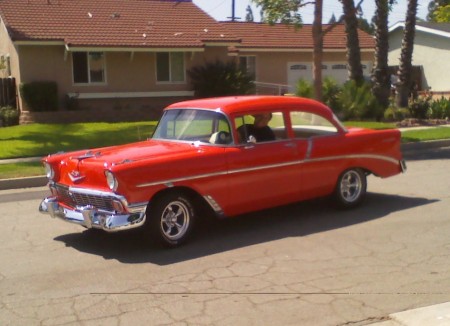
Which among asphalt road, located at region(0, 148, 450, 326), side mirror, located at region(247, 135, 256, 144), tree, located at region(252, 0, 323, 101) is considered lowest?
asphalt road, located at region(0, 148, 450, 326)

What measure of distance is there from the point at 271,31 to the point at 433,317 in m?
30.3

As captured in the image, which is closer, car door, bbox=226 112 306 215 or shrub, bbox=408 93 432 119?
car door, bbox=226 112 306 215

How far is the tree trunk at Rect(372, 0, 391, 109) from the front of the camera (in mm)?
22266

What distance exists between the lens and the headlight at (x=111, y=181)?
6734mm

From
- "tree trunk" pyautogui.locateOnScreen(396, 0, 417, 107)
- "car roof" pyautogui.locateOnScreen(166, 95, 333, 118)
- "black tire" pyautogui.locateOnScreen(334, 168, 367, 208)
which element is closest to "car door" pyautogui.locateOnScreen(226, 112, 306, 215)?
"car roof" pyautogui.locateOnScreen(166, 95, 333, 118)

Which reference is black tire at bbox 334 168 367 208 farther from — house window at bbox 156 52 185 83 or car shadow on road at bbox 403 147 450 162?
house window at bbox 156 52 185 83

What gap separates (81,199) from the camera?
7176 mm

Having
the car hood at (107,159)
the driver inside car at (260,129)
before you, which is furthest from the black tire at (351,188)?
the car hood at (107,159)

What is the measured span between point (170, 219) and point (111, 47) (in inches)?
733

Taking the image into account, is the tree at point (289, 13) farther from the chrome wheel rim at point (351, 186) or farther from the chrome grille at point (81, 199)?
the chrome grille at point (81, 199)

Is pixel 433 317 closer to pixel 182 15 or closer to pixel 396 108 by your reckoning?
pixel 396 108

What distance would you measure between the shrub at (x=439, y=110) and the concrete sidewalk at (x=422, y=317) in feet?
61.9

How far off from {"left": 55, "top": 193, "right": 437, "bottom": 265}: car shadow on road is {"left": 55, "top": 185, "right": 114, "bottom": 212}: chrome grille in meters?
0.53

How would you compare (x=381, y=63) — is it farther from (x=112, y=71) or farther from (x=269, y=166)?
(x=269, y=166)
